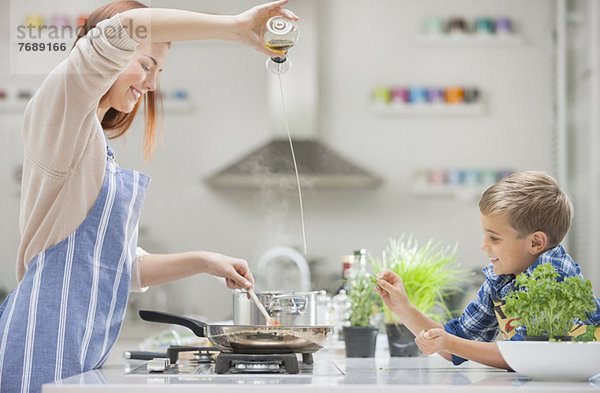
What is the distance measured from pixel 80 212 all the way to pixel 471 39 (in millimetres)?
3698

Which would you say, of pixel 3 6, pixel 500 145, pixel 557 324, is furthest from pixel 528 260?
pixel 500 145

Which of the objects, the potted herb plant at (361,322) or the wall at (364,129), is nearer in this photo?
the potted herb plant at (361,322)

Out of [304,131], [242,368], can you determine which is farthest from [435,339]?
[304,131]

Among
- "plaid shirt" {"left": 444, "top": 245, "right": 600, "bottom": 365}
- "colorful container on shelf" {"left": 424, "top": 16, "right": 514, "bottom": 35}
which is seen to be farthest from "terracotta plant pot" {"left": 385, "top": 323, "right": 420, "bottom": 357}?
"colorful container on shelf" {"left": 424, "top": 16, "right": 514, "bottom": 35}

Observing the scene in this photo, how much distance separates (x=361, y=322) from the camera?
1.72 m

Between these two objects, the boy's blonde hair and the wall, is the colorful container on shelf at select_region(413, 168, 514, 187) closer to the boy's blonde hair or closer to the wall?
the wall

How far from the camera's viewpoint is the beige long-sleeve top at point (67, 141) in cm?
114

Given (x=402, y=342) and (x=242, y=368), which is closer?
(x=242, y=368)

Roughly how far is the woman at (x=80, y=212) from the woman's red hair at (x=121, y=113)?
16 mm

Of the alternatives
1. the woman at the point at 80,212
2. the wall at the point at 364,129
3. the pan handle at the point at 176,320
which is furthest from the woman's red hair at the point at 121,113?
the wall at the point at 364,129

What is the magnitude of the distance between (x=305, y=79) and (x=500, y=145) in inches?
52.9

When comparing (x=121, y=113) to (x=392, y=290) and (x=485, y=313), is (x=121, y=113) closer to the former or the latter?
(x=392, y=290)

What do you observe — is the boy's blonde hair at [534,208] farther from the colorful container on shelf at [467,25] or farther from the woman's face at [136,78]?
the colorful container on shelf at [467,25]

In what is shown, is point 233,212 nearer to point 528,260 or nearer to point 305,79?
point 305,79
